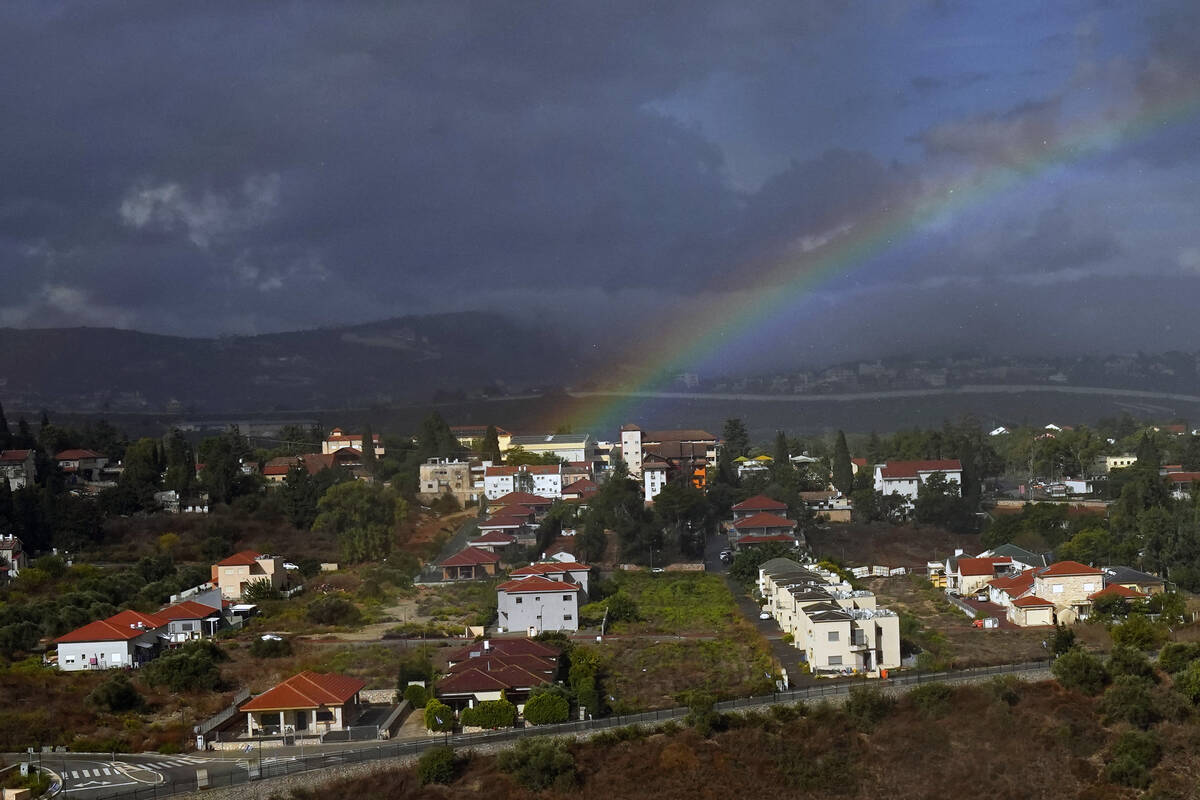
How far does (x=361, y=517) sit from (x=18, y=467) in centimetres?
1371

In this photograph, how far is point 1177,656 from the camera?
22672 mm

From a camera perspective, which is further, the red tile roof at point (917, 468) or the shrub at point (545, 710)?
the red tile roof at point (917, 468)

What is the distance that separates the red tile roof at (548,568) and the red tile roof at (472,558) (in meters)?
2.63

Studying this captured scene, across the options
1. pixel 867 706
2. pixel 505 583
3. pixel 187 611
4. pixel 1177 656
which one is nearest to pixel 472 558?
pixel 505 583

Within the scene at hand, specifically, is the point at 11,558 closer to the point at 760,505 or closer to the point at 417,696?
the point at 417,696

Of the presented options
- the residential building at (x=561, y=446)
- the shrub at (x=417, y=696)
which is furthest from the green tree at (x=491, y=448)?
the shrub at (x=417, y=696)

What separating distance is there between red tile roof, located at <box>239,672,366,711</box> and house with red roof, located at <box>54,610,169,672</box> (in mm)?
5504

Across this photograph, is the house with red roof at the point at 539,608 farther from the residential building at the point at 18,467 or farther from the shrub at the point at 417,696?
the residential building at the point at 18,467

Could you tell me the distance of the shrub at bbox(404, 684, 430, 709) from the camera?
2277cm

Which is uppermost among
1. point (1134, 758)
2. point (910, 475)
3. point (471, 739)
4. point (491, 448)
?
point (491, 448)

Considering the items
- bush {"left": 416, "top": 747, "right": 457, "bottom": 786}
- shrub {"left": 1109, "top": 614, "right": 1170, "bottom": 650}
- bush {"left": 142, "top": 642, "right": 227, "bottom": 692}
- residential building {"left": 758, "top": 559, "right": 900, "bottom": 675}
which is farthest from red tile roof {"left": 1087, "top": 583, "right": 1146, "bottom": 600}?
bush {"left": 142, "top": 642, "right": 227, "bottom": 692}

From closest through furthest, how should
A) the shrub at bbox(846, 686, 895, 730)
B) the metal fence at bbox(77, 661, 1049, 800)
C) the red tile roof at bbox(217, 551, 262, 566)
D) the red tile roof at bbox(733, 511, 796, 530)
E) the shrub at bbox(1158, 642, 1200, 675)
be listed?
the metal fence at bbox(77, 661, 1049, 800) → the shrub at bbox(846, 686, 895, 730) → the shrub at bbox(1158, 642, 1200, 675) → the red tile roof at bbox(217, 551, 262, 566) → the red tile roof at bbox(733, 511, 796, 530)

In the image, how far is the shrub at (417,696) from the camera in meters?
22.8

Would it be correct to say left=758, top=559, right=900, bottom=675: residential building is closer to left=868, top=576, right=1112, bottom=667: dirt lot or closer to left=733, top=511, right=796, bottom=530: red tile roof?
left=868, top=576, right=1112, bottom=667: dirt lot
